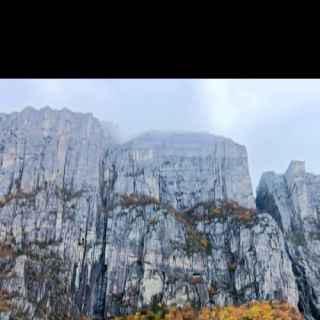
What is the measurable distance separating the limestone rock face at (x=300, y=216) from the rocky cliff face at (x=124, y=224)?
31cm

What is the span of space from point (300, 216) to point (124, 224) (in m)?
19.8

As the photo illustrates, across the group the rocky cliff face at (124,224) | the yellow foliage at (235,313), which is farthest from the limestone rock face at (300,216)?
the yellow foliage at (235,313)

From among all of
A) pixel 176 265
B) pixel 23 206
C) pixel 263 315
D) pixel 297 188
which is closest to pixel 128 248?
pixel 176 265

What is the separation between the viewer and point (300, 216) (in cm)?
6681

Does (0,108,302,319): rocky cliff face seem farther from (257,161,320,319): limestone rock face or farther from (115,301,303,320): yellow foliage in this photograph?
(115,301,303,320): yellow foliage

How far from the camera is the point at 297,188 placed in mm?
69125

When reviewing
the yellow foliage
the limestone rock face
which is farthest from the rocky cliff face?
the yellow foliage

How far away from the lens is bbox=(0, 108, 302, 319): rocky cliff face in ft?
175

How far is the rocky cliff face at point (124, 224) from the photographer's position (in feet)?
175

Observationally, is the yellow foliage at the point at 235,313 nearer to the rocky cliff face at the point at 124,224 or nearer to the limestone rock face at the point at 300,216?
the rocky cliff face at the point at 124,224

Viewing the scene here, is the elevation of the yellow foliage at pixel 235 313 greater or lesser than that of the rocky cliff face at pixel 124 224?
lesser

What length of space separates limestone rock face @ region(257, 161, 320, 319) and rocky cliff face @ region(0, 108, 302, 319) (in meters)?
0.31

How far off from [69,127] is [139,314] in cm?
2426
